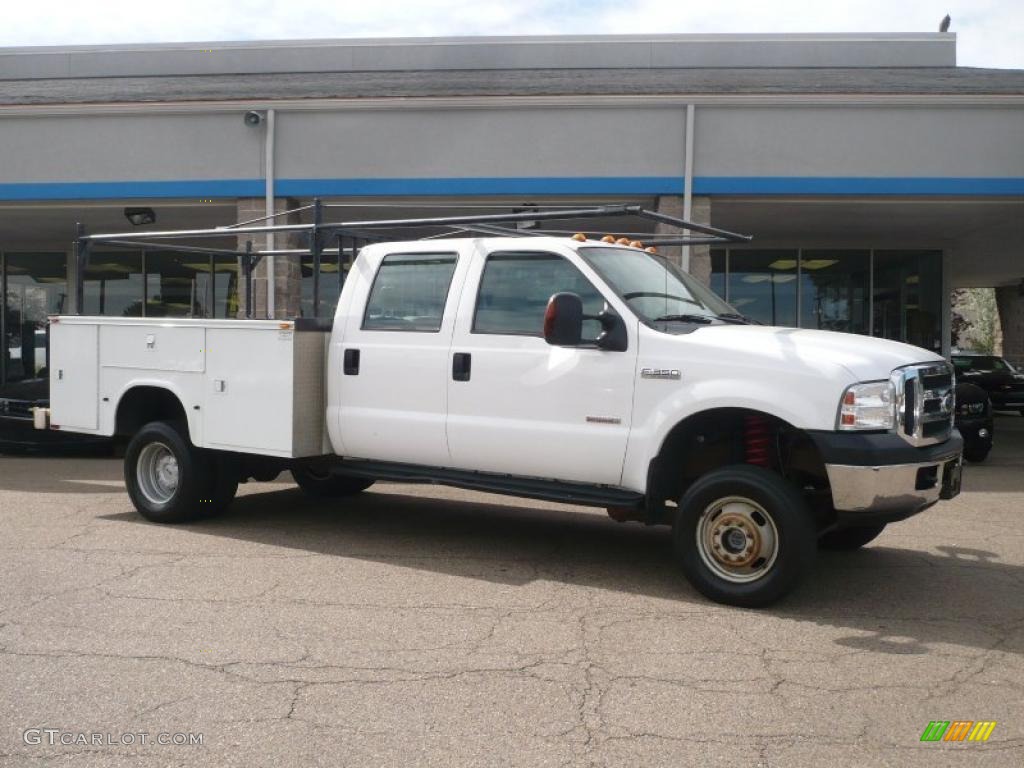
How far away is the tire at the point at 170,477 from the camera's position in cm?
815

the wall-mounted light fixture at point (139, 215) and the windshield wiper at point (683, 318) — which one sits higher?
the wall-mounted light fixture at point (139, 215)

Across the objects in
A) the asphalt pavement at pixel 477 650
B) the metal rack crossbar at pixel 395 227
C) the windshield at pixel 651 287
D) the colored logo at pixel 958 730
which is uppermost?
the metal rack crossbar at pixel 395 227

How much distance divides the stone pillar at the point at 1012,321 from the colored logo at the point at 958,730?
2802cm

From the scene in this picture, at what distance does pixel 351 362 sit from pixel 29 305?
19516mm

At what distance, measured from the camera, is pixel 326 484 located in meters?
9.51

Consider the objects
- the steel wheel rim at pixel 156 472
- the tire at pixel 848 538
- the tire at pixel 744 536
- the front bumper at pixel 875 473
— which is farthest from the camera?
the steel wheel rim at pixel 156 472

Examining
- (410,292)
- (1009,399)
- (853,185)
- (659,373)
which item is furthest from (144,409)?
(1009,399)

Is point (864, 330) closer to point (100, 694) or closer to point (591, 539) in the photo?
point (591, 539)

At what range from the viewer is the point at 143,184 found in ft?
49.0

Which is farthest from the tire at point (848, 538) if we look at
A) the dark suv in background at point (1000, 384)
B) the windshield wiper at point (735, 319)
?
the dark suv in background at point (1000, 384)

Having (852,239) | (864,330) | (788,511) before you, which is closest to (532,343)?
(788,511)

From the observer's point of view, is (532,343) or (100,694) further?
(532,343)

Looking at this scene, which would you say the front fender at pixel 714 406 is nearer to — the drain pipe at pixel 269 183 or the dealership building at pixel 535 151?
the dealership building at pixel 535 151

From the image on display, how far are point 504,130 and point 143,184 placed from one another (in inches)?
206
